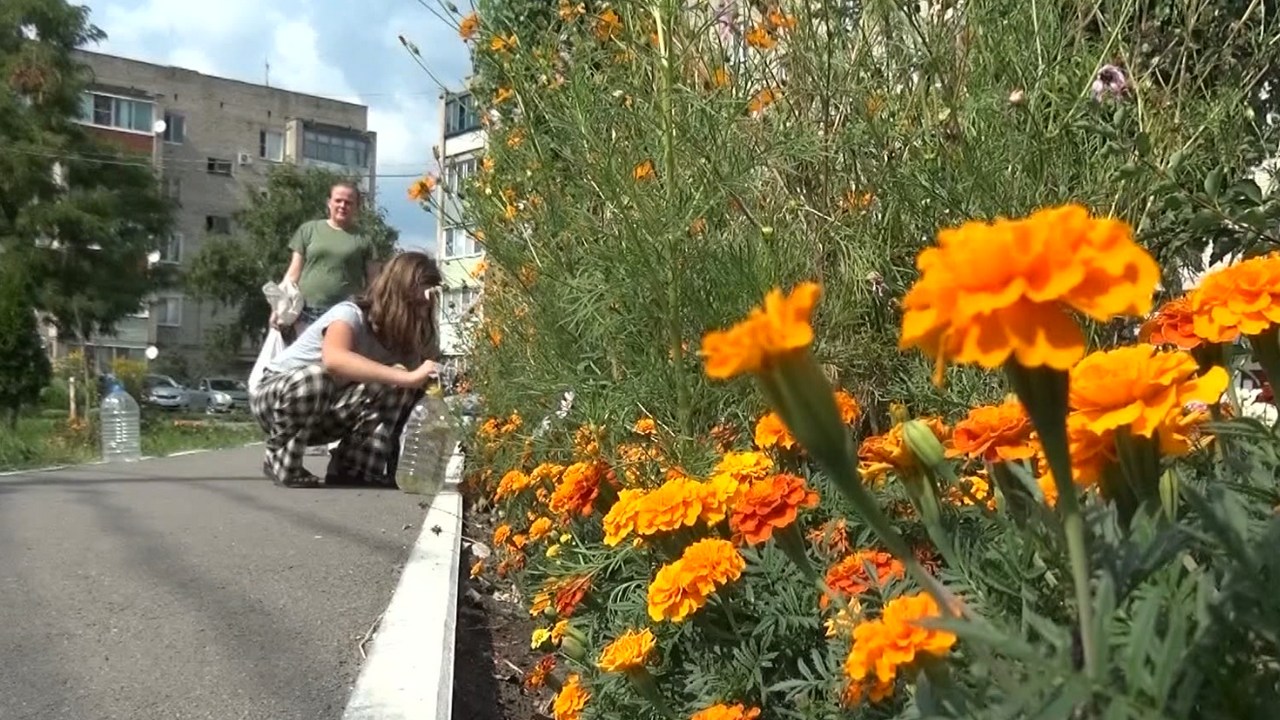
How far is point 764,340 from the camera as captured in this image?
0.78m

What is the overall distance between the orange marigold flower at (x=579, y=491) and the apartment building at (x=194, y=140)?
142 feet

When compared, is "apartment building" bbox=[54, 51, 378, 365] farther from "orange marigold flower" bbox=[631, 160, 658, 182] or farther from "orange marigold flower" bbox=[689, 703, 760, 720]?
"orange marigold flower" bbox=[689, 703, 760, 720]

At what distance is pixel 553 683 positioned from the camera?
7.44 ft

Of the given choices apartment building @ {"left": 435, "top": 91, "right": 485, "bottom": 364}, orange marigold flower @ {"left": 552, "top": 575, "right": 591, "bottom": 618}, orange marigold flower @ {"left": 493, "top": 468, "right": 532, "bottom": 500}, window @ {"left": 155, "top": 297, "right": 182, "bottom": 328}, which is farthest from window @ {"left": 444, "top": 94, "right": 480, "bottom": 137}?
window @ {"left": 155, "top": 297, "right": 182, "bottom": 328}

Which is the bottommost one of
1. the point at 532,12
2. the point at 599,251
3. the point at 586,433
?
the point at 586,433

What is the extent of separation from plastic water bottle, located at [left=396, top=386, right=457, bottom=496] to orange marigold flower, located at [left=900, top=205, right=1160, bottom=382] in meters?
5.09

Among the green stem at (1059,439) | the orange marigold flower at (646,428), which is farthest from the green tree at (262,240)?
the green stem at (1059,439)

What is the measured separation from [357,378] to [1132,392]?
4.78 meters

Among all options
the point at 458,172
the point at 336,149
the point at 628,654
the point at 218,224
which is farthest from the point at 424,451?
the point at 336,149

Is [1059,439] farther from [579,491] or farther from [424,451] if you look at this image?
[424,451]

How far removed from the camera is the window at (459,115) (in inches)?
166

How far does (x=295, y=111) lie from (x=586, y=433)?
49257mm

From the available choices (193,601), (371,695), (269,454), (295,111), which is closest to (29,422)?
(269,454)

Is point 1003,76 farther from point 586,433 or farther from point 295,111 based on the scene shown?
point 295,111
